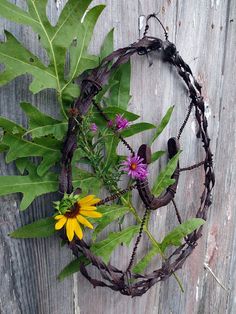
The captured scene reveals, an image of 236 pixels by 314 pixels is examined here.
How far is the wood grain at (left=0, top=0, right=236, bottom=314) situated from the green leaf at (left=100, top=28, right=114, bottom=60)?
23 millimetres

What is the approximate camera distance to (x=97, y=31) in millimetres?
985

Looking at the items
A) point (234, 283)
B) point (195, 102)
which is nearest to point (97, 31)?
point (195, 102)

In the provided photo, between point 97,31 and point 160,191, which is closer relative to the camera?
point 97,31

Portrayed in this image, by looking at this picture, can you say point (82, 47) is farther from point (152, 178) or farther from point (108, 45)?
point (152, 178)

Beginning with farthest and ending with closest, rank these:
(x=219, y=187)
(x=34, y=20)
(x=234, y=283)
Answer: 1. (x=234, y=283)
2. (x=219, y=187)
3. (x=34, y=20)

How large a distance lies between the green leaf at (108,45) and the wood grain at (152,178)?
2 cm

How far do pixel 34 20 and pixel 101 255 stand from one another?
1.62 ft

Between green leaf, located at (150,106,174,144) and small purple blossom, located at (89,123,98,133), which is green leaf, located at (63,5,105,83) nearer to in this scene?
small purple blossom, located at (89,123,98,133)

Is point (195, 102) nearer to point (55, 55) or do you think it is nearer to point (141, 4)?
point (141, 4)

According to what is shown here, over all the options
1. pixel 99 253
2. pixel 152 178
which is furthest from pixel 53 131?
pixel 152 178

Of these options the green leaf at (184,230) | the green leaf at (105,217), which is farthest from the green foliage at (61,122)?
Answer: the green leaf at (184,230)

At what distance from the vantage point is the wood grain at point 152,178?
91cm

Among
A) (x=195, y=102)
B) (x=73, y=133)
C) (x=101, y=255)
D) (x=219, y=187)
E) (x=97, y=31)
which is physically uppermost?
(x=97, y=31)

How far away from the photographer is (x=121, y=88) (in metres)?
1.00
